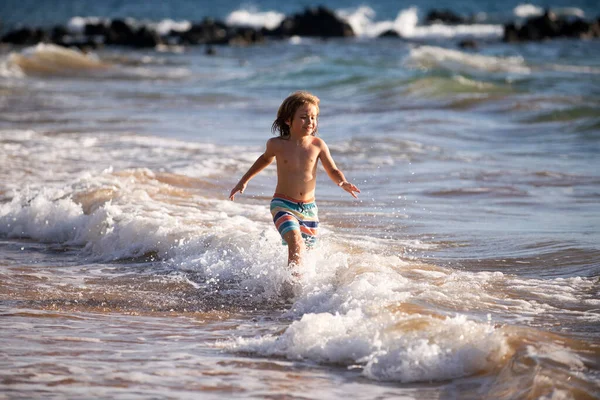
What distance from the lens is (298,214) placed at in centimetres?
616

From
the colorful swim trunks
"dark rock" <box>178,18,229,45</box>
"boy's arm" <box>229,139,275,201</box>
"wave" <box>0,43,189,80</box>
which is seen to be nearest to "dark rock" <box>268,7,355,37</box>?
"dark rock" <box>178,18,229,45</box>

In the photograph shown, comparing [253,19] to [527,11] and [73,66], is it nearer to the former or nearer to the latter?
[527,11]

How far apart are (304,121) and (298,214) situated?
0.62 meters

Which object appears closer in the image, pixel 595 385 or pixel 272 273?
pixel 595 385

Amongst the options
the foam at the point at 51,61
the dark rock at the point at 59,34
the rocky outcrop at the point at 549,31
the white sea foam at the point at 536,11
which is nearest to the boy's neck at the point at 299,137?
the foam at the point at 51,61

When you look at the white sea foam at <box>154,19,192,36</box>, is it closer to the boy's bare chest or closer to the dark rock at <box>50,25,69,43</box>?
the dark rock at <box>50,25,69,43</box>

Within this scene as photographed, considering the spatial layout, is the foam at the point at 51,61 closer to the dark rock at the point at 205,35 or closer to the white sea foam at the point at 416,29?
the dark rock at the point at 205,35

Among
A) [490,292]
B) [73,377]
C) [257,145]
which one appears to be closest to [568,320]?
[490,292]

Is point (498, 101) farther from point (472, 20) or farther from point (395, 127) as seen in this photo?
point (472, 20)

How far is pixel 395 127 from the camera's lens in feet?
48.8

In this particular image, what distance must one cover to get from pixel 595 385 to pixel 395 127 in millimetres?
10906

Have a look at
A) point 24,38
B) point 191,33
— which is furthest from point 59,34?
point 191,33

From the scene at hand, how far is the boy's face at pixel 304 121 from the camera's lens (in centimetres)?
612

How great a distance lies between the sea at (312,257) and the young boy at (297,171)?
0.64 feet
